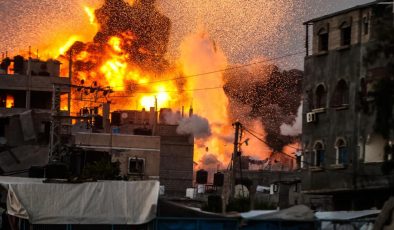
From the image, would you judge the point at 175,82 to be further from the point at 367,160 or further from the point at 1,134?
the point at 367,160

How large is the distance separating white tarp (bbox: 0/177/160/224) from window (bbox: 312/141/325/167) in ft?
91.6

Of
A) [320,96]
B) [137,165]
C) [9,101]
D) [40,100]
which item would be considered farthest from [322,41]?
[9,101]

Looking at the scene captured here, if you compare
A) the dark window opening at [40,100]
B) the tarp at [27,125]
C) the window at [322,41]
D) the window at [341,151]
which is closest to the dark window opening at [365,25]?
the window at [322,41]

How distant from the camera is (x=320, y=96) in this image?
2552 inches

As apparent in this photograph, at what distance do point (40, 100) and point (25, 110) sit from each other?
606 cm

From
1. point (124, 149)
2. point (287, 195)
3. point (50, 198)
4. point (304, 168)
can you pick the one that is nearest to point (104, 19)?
point (124, 149)

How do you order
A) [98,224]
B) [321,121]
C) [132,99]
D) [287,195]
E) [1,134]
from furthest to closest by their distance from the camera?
[132,99], [1,134], [287,195], [321,121], [98,224]

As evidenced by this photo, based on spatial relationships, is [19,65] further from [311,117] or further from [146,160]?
[311,117]

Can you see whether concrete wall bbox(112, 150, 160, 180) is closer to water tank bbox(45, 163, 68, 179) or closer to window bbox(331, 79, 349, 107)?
window bbox(331, 79, 349, 107)

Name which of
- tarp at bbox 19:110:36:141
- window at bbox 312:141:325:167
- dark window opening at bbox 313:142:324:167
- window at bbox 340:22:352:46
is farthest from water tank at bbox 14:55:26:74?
window at bbox 340:22:352:46

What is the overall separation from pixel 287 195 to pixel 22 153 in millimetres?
22950

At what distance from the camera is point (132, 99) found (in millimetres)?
135250

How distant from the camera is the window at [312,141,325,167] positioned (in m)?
64.2

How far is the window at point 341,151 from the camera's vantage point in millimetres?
61812
